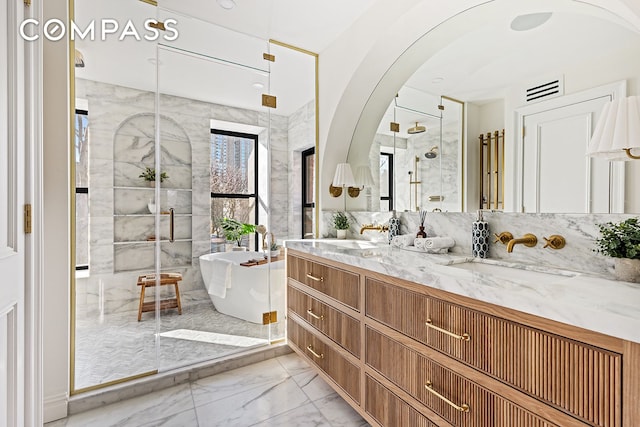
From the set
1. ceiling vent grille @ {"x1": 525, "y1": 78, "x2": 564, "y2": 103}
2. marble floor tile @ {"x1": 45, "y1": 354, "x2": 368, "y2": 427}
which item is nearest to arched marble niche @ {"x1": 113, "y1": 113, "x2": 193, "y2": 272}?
marble floor tile @ {"x1": 45, "y1": 354, "x2": 368, "y2": 427}

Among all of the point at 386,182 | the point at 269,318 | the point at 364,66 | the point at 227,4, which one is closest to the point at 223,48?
the point at 227,4

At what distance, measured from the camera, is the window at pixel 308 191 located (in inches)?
110

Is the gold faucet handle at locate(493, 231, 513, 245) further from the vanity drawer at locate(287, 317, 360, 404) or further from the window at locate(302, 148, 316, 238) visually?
the window at locate(302, 148, 316, 238)

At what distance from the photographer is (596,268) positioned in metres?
1.23

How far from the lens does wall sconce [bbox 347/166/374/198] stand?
263 centimetres

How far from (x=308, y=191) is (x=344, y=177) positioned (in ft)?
1.35

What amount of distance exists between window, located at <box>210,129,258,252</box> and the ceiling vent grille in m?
1.91

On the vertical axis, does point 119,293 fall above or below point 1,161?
below

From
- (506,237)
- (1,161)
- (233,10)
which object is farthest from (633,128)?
(233,10)

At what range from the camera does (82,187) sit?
6.27 feet

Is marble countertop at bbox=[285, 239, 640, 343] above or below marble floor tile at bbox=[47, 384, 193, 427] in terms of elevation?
above

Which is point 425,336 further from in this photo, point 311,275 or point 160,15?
point 160,15

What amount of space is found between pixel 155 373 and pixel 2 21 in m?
2.02

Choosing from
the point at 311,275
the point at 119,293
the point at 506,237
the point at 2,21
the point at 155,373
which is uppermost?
the point at 2,21
